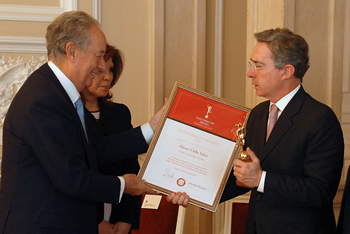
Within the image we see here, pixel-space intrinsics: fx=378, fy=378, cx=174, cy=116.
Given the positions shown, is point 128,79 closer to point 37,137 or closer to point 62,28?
point 62,28

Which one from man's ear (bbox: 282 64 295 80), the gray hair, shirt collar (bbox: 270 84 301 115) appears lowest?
shirt collar (bbox: 270 84 301 115)

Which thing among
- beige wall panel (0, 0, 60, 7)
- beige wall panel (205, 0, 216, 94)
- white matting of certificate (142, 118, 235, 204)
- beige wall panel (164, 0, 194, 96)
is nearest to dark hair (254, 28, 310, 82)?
white matting of certificate (142, 118, 235, 204)

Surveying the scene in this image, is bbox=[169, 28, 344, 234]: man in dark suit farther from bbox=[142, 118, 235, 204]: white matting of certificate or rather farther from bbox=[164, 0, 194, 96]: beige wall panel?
bbox=[164, 0, 194, 96]: beige wall panel

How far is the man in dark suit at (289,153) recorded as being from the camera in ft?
6.01

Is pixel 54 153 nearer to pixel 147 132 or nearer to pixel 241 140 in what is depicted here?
pixel 147 132

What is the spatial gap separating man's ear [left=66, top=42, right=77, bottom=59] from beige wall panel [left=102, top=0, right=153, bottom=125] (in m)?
1.79

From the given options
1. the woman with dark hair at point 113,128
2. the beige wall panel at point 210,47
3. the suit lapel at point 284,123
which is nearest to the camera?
the suit lapel at point 284,123

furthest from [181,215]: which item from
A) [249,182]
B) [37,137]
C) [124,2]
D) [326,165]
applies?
[124,2]

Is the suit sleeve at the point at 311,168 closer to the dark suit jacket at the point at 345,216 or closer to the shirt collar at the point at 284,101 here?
the dark suit jacket at the point at 345,216

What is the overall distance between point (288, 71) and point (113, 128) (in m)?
1.10

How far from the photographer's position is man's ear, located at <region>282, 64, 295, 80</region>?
2.02m

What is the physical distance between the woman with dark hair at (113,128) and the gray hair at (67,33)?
0.57m

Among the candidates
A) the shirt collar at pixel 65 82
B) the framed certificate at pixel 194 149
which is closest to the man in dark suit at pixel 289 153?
the framed certificate at pixel 194 149

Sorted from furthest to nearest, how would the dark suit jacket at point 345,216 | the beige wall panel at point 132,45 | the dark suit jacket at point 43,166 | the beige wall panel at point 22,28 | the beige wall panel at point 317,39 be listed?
the beige wall panel at point 132,45, the beige wall panel at point 22,28, the beige wall panel at point 317,39, the dark suit jacket at point 345,216, the dark suit jacket at point 43,166
